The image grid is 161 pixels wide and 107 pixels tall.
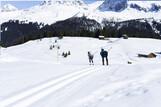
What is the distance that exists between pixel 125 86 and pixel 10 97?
→ 300 cm

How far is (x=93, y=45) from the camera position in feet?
407

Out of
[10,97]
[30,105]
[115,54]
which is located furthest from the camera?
[115,54]

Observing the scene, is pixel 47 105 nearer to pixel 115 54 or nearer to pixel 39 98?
pixel 39 98

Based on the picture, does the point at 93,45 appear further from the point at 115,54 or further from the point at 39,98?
the point at 39,98

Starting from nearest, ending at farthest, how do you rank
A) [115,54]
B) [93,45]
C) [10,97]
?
1. [10,97]
2. [115,54]
3. [93,45]

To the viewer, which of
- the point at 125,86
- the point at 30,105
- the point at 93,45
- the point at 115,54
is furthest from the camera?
the point at 93,45

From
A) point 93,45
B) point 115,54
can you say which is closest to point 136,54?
point 115,54

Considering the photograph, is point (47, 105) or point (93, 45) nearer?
point (47, 105)

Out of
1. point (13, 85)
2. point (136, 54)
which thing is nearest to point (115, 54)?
point (136, 54)

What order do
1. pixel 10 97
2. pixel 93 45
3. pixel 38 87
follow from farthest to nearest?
pixel 93 45 < pixel 38 87 < pixel 10 97

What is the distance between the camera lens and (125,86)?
35.4 feet

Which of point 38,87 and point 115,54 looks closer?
point 38,87

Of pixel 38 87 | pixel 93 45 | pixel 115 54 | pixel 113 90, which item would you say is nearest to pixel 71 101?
pixel 113 90

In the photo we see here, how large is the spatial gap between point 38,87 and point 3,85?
1.06 metres
